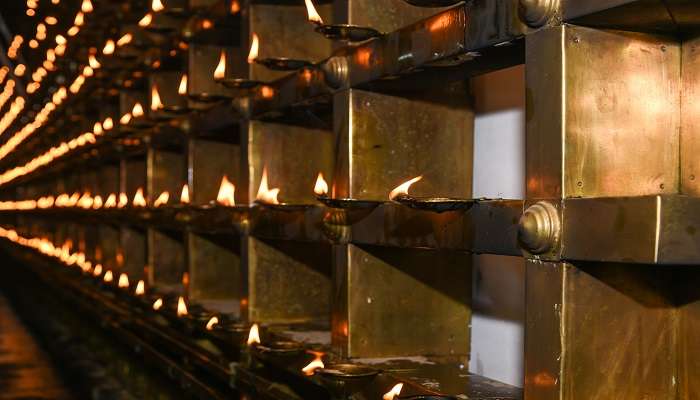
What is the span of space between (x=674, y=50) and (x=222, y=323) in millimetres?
2367

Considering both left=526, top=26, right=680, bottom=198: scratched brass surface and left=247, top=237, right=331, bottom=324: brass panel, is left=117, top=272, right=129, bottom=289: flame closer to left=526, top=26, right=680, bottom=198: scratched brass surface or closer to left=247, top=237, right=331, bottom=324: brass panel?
left=247, top=237, right=331, bottom=324: brass panel

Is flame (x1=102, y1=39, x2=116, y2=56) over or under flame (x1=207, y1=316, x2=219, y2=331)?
over

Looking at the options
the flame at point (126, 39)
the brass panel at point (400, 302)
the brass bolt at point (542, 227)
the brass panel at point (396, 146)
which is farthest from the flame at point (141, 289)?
the brass bolt at point (542, 227)

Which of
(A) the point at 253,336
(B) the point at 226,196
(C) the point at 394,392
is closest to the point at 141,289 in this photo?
(B) the point at 226,196

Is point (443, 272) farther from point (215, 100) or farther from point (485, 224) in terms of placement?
point (215, 100)

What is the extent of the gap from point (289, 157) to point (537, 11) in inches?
83.0

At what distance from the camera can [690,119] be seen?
6.51ft

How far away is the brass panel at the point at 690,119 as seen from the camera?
196 cm

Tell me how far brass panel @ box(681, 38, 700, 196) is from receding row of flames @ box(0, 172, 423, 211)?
26.0 inches

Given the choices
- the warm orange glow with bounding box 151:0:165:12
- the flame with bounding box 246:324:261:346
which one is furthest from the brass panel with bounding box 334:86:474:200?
the warm orange glow with bounding box 151:0:165:12

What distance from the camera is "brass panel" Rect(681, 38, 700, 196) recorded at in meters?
1.96

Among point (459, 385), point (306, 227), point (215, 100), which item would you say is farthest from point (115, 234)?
point (459, 385)

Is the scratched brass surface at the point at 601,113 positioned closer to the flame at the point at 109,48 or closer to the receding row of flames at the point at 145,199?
the receding row of flames at the point at 145,199

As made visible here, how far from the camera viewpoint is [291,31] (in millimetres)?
3812
